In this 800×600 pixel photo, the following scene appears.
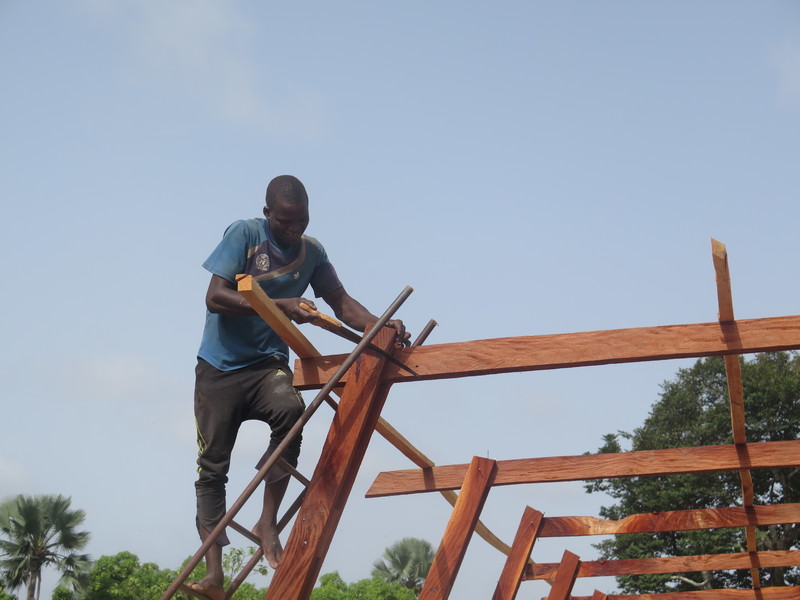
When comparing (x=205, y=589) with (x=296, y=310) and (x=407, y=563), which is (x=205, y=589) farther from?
(x=407, y=563)

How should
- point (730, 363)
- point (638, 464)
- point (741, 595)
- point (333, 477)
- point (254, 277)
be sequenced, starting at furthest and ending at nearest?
point (741, 595)
point (638, 464)
point (730, 363)
point (254, 277)
point (333, 477)

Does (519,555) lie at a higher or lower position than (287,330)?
higher

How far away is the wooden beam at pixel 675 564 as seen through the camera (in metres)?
9.30

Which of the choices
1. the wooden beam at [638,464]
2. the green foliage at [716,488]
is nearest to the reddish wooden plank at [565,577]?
the wooden beam at [638,464]

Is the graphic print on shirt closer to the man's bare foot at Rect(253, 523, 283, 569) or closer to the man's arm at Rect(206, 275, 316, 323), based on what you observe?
the man's arm at Rect(206, 275, 316, 323)

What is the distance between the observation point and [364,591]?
37.2m

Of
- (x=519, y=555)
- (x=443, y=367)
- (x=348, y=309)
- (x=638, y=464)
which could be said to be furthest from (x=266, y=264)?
(x=519, y=555)

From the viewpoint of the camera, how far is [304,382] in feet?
13.9

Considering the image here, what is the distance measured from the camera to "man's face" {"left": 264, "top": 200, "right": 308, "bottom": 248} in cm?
422

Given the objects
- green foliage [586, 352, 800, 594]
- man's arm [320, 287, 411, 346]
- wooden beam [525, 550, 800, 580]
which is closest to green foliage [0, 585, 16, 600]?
green foliage [586, 352, 800, 594]

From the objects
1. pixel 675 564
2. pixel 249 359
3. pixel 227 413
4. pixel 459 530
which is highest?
pixel 675 564

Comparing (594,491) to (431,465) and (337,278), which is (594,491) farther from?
(337,278)

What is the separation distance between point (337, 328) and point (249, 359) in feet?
1.90

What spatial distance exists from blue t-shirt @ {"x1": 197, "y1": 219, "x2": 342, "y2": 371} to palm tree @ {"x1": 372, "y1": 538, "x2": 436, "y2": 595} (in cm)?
3651
